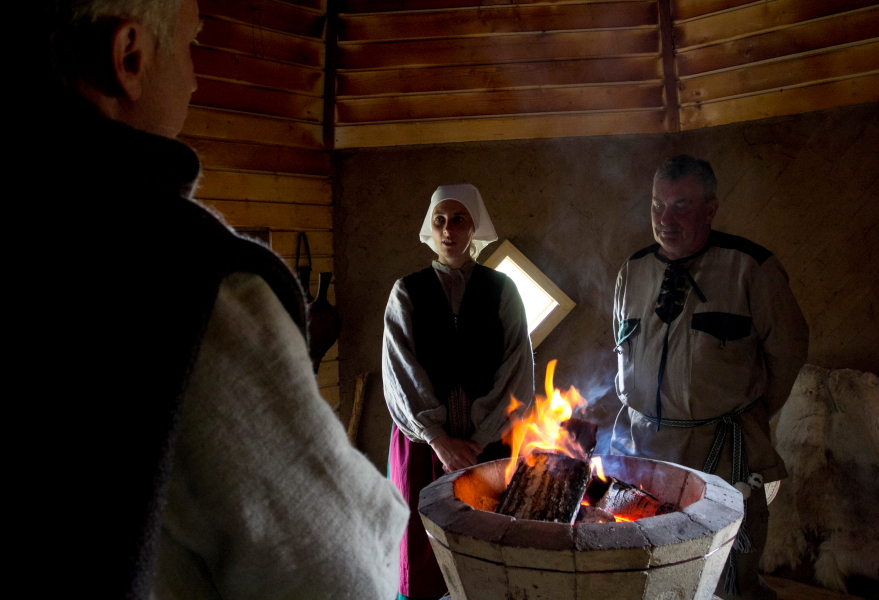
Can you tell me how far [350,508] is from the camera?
0.83 meters

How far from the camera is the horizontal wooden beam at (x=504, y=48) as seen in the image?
4.44m

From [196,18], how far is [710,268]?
260 centimetres

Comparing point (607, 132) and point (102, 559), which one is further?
point (607, 132)

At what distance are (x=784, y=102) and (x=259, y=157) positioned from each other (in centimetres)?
379

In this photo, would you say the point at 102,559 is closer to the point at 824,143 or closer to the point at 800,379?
the point at 800,379

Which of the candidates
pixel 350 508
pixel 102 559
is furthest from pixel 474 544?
pixel 102 559

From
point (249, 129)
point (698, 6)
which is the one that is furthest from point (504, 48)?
point (249, 129)

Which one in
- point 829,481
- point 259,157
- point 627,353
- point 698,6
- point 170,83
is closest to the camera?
point 170,83

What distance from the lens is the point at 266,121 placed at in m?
4.66

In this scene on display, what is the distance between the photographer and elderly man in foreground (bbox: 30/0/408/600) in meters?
0.67

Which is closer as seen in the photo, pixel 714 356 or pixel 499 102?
pixel 714 356

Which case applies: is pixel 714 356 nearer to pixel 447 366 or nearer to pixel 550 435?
pixel 550 435

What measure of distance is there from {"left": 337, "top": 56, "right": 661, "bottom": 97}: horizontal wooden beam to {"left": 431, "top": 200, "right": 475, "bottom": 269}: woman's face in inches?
61.6

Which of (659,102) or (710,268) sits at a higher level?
(659,102)
